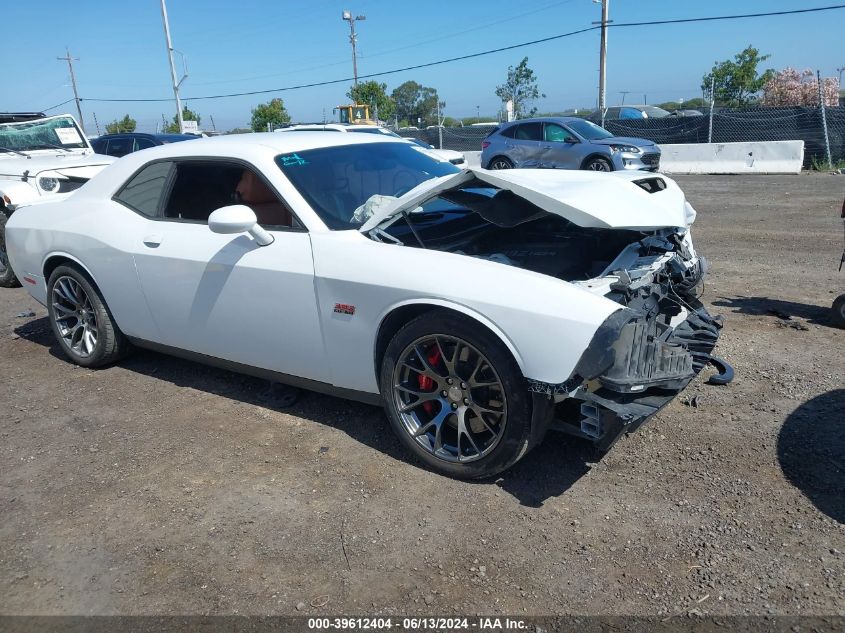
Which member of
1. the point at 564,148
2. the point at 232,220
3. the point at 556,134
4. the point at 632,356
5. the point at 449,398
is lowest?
the point at 449,398

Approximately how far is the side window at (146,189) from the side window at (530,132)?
13334mm

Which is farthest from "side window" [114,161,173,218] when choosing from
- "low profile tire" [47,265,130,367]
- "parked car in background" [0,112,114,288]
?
"parked car in background" [0,112,114,288]

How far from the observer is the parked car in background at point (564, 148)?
15203 millimetres

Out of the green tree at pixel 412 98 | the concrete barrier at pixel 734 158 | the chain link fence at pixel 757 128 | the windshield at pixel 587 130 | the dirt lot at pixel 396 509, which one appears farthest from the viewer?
the green tree at pixel 412 98

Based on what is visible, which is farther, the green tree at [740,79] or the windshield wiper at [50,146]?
the green tree at [740,79]

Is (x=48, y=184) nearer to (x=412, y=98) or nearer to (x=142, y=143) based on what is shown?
(x=142, y=143)

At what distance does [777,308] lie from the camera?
5434 mm

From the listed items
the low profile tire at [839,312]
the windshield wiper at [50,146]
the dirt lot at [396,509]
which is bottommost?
the dirt lot at [396,509]

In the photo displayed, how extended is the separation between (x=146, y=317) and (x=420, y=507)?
2408mm

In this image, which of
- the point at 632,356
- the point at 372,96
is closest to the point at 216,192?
the point at 632,356

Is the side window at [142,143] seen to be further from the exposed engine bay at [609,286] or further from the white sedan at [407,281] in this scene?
the exposed engine bay at [609,286]

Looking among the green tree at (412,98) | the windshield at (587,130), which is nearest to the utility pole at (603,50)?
the windshield at (587,130)

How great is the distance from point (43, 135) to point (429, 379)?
8.96 meters

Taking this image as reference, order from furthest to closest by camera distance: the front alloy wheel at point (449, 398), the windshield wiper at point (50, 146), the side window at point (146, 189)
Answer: the windshield wiper at point (50, 146) < the side window at point (146, 189) < the front alloy wheel at point (449, 398)
